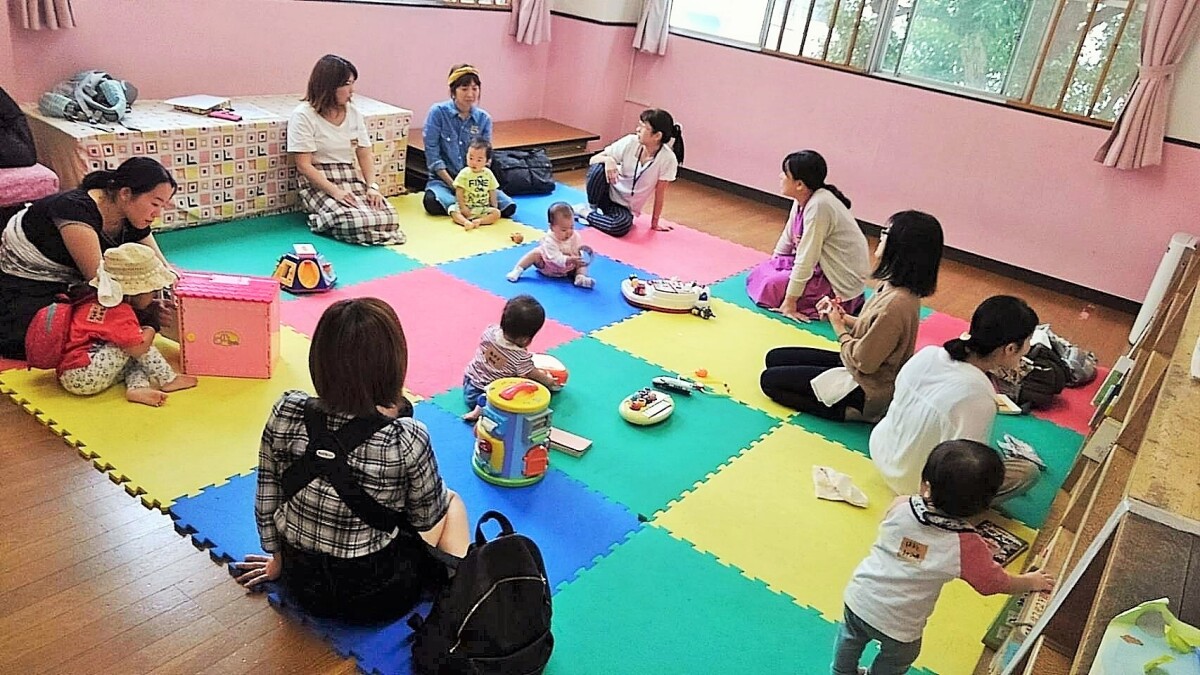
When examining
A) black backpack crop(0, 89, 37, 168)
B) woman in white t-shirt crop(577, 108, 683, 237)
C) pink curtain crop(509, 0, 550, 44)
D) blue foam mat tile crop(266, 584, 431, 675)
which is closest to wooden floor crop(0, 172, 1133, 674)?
blue foam mat tile crop(266, 584, 431, 675)

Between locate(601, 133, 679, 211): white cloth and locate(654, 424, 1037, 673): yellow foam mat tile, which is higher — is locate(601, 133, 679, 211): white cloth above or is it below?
above

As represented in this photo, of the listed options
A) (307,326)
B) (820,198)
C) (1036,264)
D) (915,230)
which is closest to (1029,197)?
(1036,264)

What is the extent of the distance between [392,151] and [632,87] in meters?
2.55

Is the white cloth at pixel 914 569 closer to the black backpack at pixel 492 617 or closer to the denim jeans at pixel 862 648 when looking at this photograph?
the denim jeans at pixel 862 648

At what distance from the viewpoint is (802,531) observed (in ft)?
9.62

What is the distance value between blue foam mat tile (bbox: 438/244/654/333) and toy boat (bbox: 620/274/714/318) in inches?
2.4

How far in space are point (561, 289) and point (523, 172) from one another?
5.71 ft

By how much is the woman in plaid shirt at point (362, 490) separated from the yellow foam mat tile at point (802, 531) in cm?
95

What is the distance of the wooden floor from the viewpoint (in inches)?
83.5

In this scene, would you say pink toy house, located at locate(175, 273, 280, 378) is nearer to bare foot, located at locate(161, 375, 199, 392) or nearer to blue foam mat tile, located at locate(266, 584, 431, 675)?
bare foot, located at locate(161, 375, 199, 392)

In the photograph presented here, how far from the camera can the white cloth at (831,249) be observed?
4.41 metres

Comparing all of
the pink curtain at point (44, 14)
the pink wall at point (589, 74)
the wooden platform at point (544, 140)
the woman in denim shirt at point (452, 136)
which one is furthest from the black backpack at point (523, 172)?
the pink curtain at point (44, 14)

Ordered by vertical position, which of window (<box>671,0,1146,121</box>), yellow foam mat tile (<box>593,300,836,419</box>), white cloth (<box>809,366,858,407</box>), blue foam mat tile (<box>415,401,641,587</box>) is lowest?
blue foam mat tile (<box>415,401,641,587</box>)

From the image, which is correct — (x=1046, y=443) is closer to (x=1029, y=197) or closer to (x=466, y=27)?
(x=1029, y=197)
